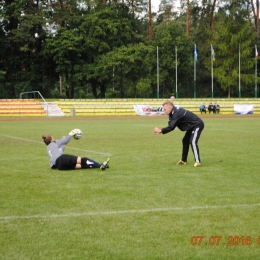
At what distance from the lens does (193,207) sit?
25.5 feet

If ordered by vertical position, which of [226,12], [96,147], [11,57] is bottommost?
[96,147]

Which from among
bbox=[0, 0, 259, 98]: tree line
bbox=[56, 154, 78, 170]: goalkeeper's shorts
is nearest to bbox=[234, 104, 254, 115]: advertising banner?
bbox=[0, 0, 259, 98]: tree line

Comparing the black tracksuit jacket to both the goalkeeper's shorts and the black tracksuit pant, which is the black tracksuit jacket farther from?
the goalkeeper's shorts

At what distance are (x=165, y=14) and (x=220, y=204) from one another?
84001mm

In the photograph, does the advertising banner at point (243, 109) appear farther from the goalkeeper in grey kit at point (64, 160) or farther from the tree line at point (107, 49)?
the goalkeeper in grey kit at point (64, 160)

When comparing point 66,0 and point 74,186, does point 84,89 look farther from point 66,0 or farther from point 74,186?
point 74,186

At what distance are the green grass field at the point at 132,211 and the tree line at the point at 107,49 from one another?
4738cm

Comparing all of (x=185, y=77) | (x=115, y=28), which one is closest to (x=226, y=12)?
(x=185, y=77)

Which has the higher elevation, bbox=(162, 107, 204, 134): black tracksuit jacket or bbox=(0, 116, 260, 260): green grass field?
bbox=(162, 107, 204, 134): black tracksuit jacket

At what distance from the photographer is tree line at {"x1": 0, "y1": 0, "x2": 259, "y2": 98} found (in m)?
62.7
